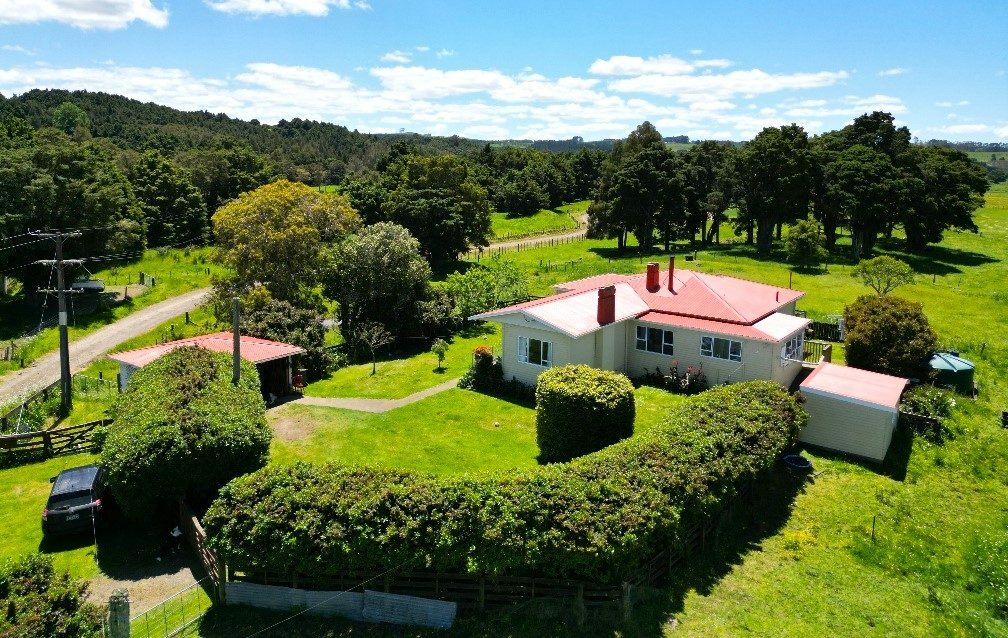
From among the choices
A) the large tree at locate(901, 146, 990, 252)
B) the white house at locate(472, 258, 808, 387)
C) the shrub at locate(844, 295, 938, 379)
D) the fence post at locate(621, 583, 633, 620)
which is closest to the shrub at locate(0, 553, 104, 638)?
the fence post at locate(621, 583, 633, 620)

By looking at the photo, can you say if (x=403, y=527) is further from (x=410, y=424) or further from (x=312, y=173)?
(x=312, y=173)

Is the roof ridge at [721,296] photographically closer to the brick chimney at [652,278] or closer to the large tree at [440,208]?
the brick chimney at [652,278]

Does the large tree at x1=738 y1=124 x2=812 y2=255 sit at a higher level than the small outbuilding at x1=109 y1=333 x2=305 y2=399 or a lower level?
higher

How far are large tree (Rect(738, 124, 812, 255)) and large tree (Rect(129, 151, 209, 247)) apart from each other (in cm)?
5623

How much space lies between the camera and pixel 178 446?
16.3 meters

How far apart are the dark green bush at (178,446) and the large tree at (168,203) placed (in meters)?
56.3

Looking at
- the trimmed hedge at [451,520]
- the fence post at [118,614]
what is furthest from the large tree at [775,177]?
the fence post at [118,614]

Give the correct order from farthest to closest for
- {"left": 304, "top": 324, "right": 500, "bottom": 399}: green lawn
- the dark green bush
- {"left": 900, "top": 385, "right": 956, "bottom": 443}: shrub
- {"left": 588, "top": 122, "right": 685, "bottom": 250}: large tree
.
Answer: {"left": 588, "top": 122, "right": 685, "bottom": 250}: large tree < {"left": 304, "top": 324, "right": 500, "bottom": 399}: green lawn < {"left": 900, "top": 385, "right": 956, "bottom": 443}: shrub < the dark green bush

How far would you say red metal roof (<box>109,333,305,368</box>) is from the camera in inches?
1070

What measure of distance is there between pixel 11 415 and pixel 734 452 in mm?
27650

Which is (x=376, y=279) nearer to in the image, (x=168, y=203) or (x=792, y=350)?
(x=792, y=350)

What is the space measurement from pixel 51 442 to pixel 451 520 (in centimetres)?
1787

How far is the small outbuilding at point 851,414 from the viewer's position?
2345 cm

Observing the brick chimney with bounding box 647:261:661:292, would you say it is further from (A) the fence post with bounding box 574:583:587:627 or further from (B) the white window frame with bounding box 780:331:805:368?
(A) the fence post with bounding box 574:583:587:627
